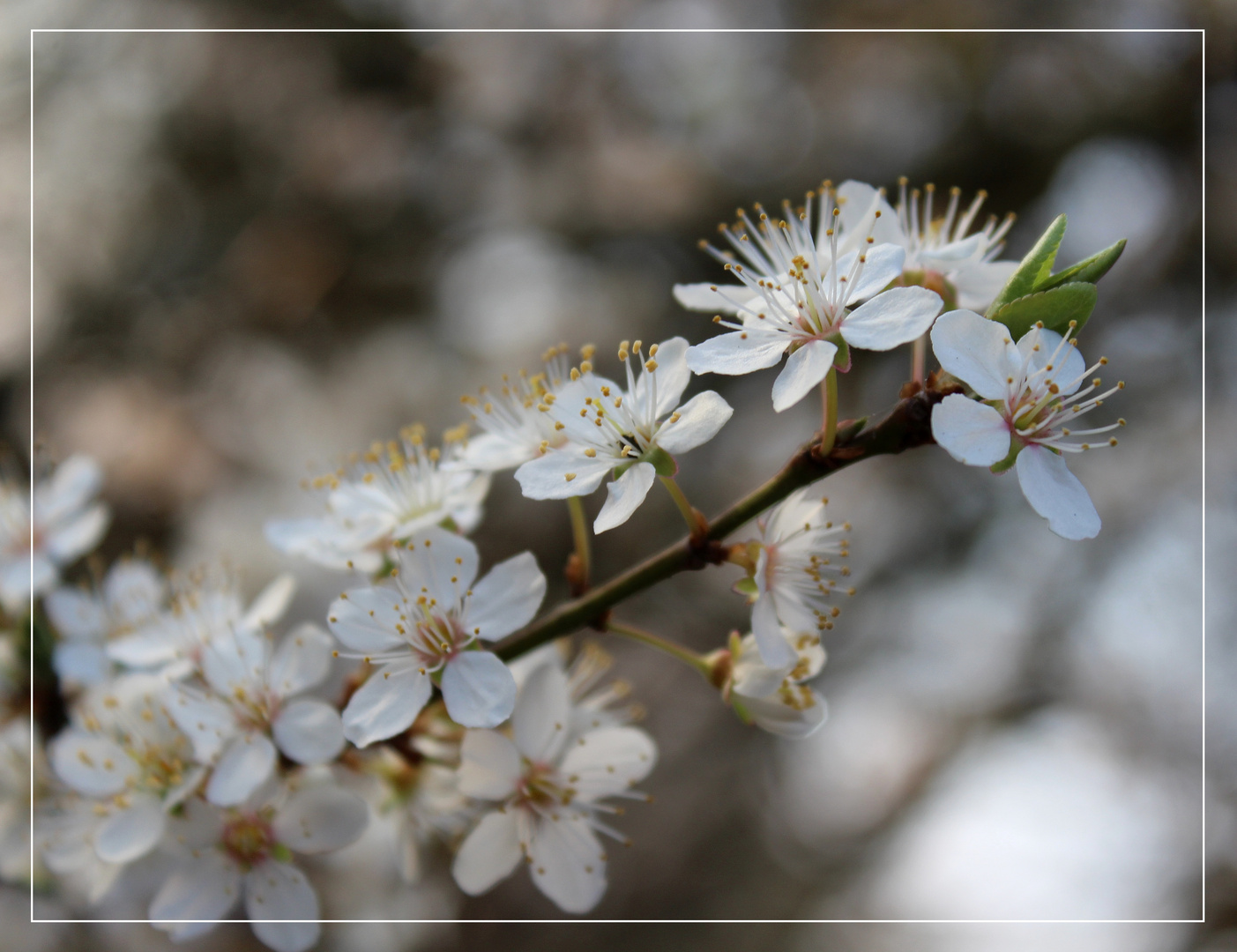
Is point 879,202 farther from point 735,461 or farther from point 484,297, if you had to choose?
point 484,297

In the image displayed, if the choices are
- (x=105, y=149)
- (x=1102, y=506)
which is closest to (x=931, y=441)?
(x=1102, y=506)

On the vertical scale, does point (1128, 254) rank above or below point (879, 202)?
below

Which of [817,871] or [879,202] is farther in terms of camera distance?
[817,871]

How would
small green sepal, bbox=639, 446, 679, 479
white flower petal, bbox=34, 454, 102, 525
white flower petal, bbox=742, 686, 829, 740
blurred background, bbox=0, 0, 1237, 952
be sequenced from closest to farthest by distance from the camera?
small green sepal, bbox=639, 446, 679, 479 < white flower petal, bbox=742, 686, 829, 740 < white flower petal, bbox=34, 454, 102, 525 < blurred background, bbox=0, 0, 1237, 952

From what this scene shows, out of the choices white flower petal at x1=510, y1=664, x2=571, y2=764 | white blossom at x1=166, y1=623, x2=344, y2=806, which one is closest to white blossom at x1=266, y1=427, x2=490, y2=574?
white blossom at x1=166, y1=623, x2=344, y2=806

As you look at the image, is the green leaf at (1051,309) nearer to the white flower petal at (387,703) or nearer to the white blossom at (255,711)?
the white flower petal at (387,703)

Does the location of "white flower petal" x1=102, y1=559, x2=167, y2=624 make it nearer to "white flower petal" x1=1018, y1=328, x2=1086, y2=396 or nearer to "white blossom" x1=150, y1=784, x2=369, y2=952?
"white blossom" x1=150, y1=784, x2=369, y2=952
